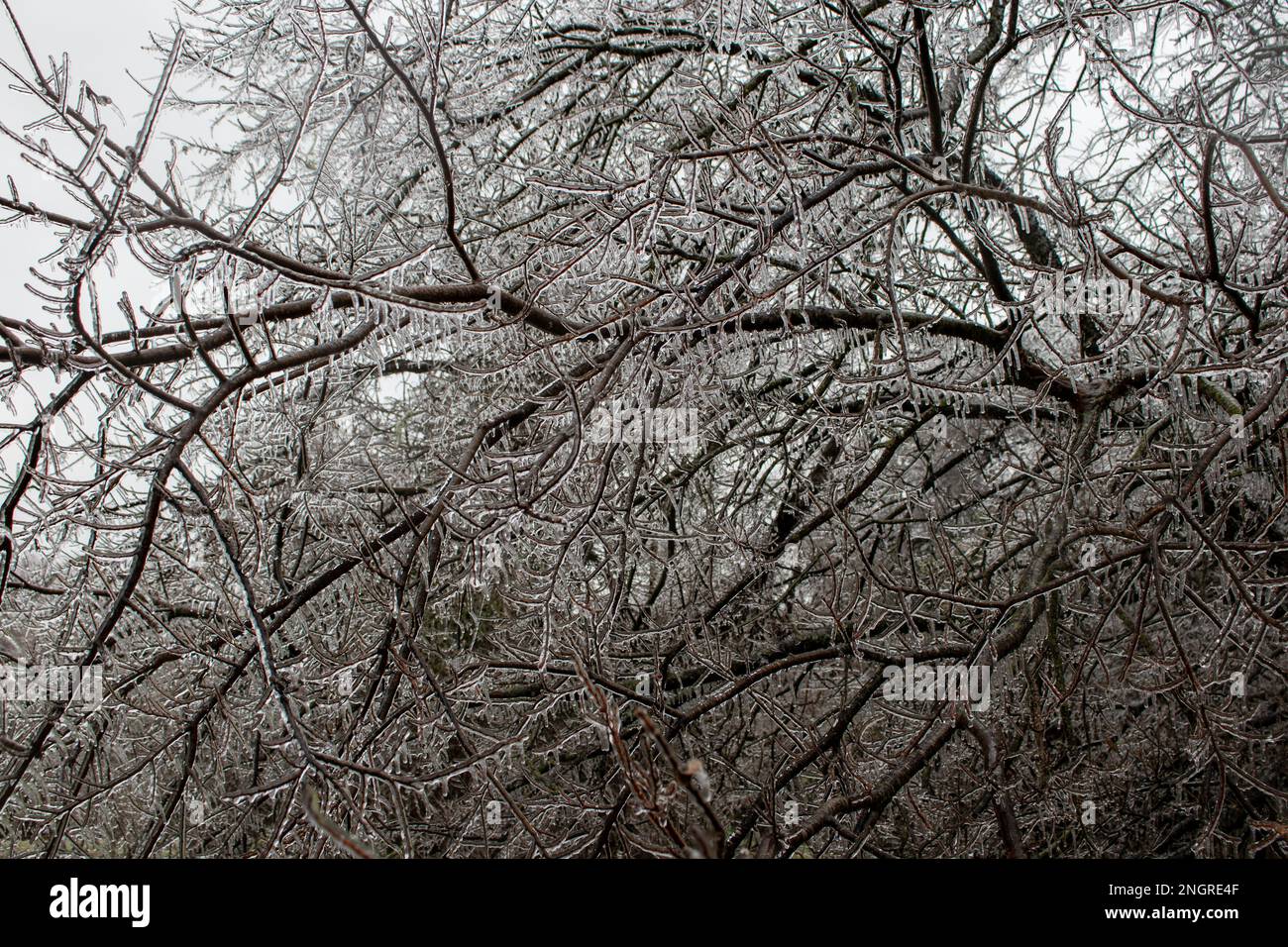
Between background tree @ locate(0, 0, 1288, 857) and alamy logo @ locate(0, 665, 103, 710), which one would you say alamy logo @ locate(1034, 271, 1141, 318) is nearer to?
background tree @ locate(0, 0, 1288, 857)

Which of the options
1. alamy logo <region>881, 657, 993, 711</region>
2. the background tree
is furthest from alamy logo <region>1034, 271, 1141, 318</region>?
alamy logo <region>881, 657, 993, 711</region>

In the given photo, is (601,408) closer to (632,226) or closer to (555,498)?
(555,498)

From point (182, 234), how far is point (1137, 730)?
3.72 meters

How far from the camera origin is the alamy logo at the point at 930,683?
9.10 ft

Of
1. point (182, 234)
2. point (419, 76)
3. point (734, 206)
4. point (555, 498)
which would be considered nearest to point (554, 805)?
point (555, 498)

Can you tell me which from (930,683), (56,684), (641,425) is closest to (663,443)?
(641,425)

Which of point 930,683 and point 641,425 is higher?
point 641,425
